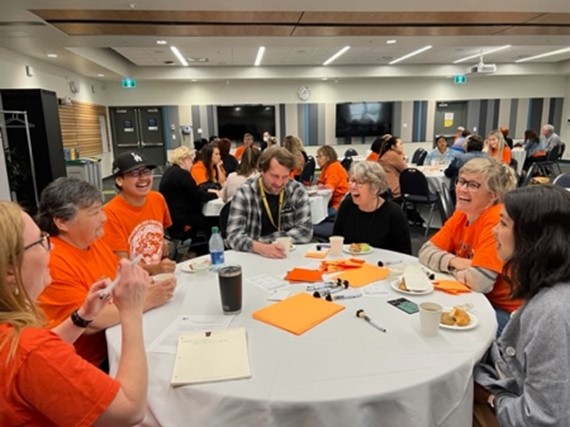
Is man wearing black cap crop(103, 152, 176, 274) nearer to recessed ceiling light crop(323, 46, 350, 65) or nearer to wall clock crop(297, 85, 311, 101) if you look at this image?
recessed ceiling light crop(323, 46, 350, 65)

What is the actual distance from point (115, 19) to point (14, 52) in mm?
3252

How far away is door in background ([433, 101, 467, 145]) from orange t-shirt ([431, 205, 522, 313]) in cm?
1191

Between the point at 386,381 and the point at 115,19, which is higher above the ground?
the point at 115,19

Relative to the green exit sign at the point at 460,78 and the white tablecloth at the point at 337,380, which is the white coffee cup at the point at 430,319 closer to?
the white tablecloth at the point at 337,380

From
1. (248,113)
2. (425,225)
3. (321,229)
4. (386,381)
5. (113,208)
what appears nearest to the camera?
(386,381)

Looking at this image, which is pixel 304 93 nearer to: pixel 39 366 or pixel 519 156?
pixel 519 156

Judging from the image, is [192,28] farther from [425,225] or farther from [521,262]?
[521,262]

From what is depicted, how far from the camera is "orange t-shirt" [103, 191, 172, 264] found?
2.35 meters

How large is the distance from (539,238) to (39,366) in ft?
4.36

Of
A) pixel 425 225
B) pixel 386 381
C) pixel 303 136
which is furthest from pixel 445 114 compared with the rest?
pixel 386 381

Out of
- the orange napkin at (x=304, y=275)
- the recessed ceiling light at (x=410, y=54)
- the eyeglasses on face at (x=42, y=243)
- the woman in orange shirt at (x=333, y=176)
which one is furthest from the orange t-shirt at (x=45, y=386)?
the recessed ceiling light at (x=410, y=54)

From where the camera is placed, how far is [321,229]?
163 inches

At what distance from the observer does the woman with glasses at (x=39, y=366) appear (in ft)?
2.72

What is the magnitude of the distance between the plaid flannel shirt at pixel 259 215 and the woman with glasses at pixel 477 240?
34.3 inches
